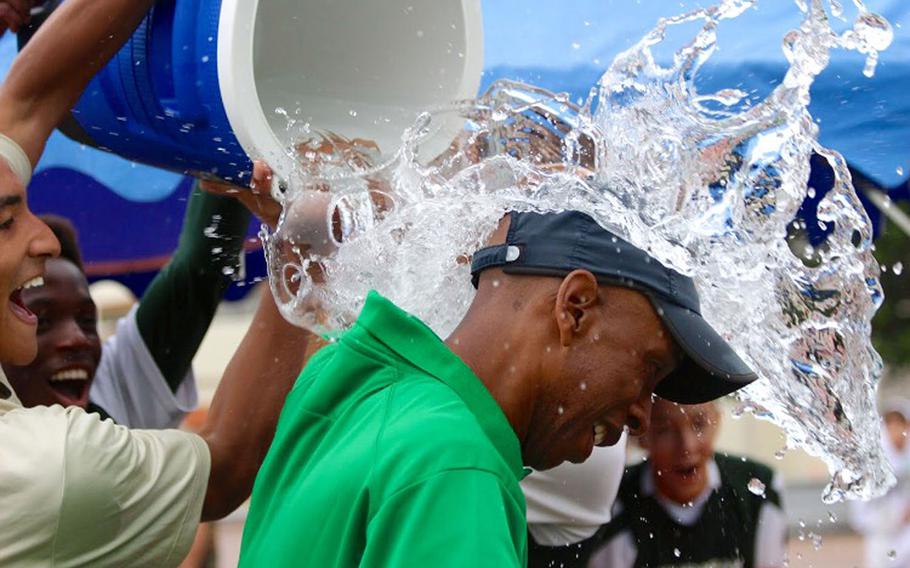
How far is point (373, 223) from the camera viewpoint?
2203 mm

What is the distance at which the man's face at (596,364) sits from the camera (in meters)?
1.68

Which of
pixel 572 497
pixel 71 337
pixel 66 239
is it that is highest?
pixel 66 239

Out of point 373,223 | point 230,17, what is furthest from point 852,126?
point 230,17

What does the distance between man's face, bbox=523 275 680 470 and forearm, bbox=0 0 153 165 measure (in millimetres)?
1052

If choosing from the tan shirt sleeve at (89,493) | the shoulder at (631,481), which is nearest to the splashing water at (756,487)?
the shoulder at (631,481)

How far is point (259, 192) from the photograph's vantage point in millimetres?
2352

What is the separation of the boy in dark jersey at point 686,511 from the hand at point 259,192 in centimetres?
108

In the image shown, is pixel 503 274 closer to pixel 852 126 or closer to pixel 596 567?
pixel 852 126

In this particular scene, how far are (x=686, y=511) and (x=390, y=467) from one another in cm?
182

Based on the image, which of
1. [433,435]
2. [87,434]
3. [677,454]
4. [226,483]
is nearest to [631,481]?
[677,454]

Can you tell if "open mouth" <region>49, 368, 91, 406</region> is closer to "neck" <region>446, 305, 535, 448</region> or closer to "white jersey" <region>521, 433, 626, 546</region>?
"white jersey" <region>521, 433, 626, 546</region>

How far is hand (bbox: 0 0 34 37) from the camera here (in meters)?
2.48

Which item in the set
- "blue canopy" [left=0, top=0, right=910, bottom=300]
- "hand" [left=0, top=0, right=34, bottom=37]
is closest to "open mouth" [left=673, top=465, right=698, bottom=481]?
"blue canopy" [left=0, top=0, right=910, bottom=300]

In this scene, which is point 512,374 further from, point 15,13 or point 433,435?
point 15,13
